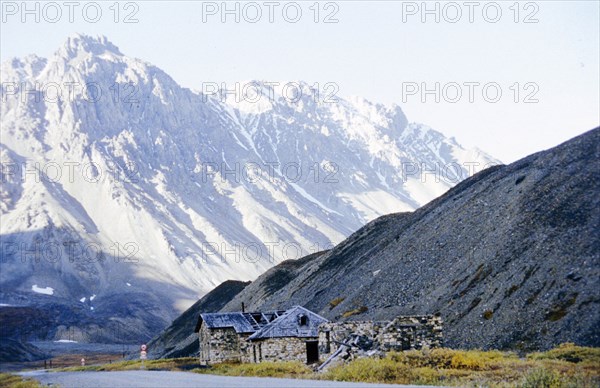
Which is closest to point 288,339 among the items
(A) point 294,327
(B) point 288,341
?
(B) point 288,341

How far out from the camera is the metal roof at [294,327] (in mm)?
55062

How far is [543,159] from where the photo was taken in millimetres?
78125

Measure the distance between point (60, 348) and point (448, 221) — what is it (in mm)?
129490

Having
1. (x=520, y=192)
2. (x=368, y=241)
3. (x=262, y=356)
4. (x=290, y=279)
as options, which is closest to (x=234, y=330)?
(x=262, y=356)

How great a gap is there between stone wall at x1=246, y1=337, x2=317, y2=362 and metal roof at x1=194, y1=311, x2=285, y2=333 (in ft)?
36.5

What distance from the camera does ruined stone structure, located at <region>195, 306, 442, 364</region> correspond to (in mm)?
41625

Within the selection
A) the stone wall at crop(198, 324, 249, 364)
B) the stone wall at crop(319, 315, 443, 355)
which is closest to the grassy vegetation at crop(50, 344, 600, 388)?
the stone wall at crop(319, 315, 443, 355)

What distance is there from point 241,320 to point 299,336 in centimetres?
1473

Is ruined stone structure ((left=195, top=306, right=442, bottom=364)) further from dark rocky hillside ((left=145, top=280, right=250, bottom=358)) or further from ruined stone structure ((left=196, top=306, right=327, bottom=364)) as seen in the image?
dark rocky hillside ((left=145, top=280, right=250, bottom=358))

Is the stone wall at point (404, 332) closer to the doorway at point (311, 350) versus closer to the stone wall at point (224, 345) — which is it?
the doorway at point (311, 350)

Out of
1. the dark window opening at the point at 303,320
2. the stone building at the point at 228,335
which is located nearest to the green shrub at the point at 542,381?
the dark window opening at the point at 303,320

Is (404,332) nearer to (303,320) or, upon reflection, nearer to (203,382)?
(203,382)

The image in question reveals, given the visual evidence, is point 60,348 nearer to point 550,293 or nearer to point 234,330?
point 234,330

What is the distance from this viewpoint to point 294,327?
2186 inches
